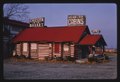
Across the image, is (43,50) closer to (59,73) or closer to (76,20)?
(76,20)

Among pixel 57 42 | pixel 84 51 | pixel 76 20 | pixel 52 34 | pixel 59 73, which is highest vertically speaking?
pixel 76 20

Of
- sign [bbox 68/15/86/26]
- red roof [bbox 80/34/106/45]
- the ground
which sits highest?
sign [bbox 68/15/86/26]

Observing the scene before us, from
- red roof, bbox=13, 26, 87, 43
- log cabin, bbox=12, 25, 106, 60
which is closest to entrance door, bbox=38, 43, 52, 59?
log cabin, bbox=12, 25, 106, 60

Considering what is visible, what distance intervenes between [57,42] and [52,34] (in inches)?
35.9

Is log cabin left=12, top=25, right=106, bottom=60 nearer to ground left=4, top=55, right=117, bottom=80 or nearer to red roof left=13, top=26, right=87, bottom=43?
red roof left=13, top=26, right=87, bottom=43

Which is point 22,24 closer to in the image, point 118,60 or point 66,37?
point 66,37

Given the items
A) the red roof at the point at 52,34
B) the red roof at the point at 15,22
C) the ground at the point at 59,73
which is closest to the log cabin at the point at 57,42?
the red roof at the point at 52,34

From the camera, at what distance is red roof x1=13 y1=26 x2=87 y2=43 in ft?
71.8

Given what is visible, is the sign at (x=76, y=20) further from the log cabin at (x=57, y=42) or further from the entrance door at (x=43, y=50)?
the entrance door at (x=43, y=50)

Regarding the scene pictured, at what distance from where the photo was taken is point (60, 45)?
2261cm

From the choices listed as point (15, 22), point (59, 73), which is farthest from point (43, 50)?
point (59, 73)

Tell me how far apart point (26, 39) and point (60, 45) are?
3.29m

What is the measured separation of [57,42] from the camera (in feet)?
74.0

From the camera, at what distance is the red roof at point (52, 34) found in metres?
21.9
